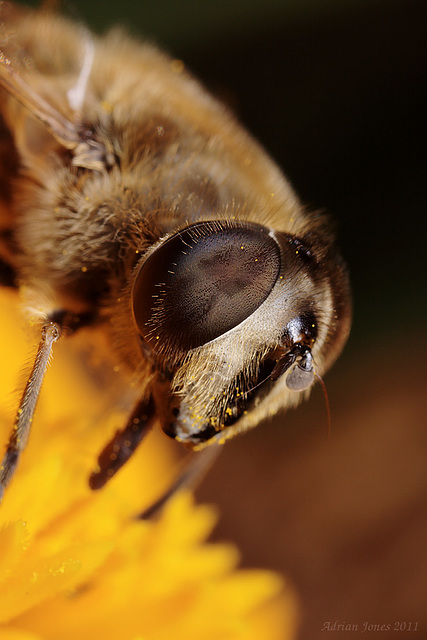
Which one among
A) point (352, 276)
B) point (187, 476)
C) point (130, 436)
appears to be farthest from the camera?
point (352, 276)

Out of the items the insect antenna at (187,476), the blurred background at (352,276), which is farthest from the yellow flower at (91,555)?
the blurred background at (352,276)

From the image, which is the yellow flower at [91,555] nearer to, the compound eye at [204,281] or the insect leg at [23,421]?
the insect leg at [23,421]

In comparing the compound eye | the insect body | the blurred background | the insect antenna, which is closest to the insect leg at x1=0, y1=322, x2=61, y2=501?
the insect body

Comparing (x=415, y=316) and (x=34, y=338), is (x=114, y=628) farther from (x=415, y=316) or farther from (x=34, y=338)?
(x=415, y=316)

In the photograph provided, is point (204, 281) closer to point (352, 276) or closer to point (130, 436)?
point (130, 436)

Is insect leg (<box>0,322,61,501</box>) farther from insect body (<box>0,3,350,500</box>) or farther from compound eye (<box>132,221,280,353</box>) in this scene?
compound eye (<box>132,221,280,353</box>)

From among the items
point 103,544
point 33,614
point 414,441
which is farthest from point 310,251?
point 414,441

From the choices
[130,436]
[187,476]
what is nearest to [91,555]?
[130,436]
